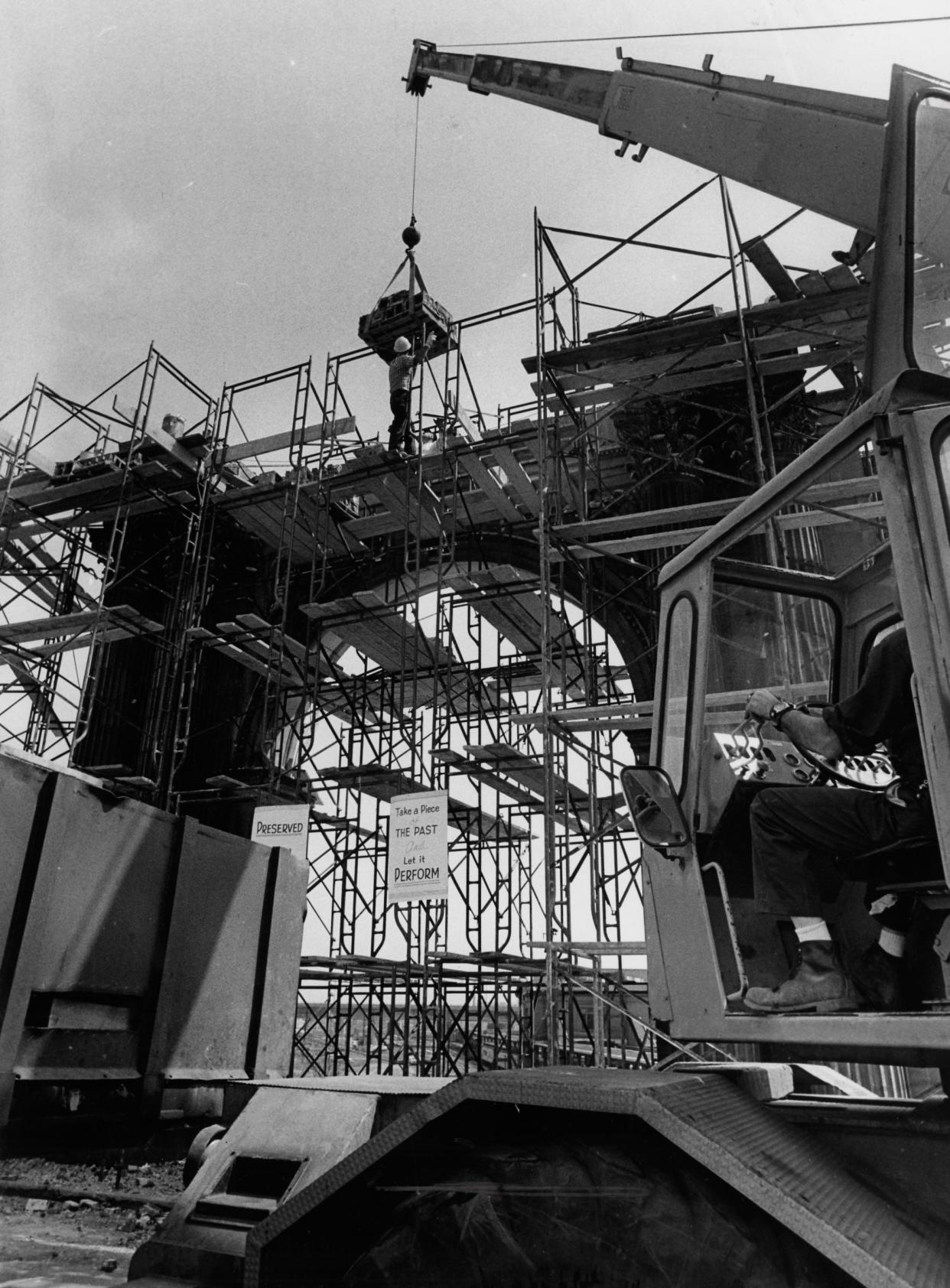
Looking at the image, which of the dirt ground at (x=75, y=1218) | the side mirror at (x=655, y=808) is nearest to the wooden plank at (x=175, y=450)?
the dirt ground at (x=75, y=1218)

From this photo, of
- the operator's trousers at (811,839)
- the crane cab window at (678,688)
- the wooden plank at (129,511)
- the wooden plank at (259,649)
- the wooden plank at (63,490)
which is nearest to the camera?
the operator's trousers at (811,839)

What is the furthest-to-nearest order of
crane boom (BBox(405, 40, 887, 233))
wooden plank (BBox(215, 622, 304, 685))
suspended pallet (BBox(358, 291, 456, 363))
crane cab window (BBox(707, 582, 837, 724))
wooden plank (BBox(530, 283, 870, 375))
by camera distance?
suspended pallet (BBox(358, 291, 456, 363))
wooden plank (BBox(215, 622, 304, 685))
wooden plank (BBox(530, 283, 870, 375))
crane boom (BBox(405, 40, 887, 233))
crane cab window (BBox(707, 582, 837, 724))

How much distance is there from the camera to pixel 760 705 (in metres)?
2.71

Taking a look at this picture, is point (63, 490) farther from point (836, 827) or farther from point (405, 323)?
point (836, 827)

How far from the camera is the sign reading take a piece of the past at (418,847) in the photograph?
9.90 metres

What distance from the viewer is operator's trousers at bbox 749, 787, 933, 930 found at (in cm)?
248

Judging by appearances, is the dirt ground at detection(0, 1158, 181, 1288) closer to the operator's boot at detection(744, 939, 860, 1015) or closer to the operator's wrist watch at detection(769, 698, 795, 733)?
the operator's boot at detection(744, 939, 860, 1015)

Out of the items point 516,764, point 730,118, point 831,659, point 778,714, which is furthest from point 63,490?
point 778,714

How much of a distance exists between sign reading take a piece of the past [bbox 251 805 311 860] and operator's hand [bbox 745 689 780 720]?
869 centimetres

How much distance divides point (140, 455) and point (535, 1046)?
11078 millimetres

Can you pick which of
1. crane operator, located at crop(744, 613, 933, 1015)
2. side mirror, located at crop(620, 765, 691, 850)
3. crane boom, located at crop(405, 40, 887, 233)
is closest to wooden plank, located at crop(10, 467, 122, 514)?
crane boom, located at crop(405, 40, 887, 233)

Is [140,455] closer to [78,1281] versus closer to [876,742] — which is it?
[78,1281]

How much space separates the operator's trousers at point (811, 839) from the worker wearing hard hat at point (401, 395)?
11425mm

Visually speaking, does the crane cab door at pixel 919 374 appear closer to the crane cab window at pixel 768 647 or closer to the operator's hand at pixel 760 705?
the operator's hand at pixel 760 705
